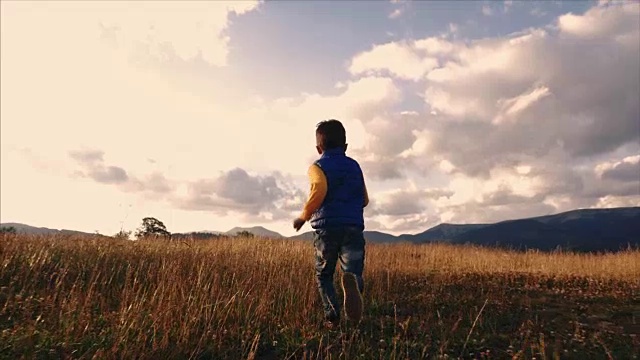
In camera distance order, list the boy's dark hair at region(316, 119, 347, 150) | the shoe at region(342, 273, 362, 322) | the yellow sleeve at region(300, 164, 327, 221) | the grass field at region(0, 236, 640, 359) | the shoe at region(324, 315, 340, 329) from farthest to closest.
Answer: the boy's dark hair at region(316, 119, 347, 150) → the shoe at region(324, 315, 340, 329) → the yellow sleeve at region(300, 164, 327, 221) → the shoe at region(342, 273, 362, 322) → the grass field at region(0, 236, 640, 359)

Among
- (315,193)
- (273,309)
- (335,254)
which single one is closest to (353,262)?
(335,254)

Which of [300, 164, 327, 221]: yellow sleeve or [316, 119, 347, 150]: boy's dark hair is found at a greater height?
[316, 119, 347, 150]: boy's dark hair

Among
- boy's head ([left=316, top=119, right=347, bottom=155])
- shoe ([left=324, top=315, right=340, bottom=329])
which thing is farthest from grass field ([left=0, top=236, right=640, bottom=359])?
boy's head ([left=316, top=119, right=347, bottom=155])

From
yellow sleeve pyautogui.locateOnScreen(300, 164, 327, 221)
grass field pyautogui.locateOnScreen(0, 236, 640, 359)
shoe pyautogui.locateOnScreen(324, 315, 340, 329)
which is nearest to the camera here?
grass field pyautogui.locateOnScreen(0, 236, 640, 359)

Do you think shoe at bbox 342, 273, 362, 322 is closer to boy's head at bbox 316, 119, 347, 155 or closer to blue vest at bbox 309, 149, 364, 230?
blue vest at bbox 309, 149, 364, 230

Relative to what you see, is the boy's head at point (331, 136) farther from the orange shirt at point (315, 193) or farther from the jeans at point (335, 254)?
the jeans at point (335, 254)

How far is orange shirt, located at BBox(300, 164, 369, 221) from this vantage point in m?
5.30

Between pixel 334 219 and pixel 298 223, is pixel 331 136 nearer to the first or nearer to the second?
pixel 334 219

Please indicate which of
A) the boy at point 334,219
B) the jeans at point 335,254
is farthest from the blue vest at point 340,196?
the jeans at point 335,254

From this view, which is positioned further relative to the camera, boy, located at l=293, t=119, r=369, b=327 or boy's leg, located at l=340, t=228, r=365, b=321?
boy, located at l=293, t=119, r=369, b=327

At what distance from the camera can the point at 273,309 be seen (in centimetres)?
609

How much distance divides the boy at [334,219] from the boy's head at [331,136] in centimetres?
15

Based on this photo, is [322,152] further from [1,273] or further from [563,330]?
[1,273]

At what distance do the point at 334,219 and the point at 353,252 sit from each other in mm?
464
